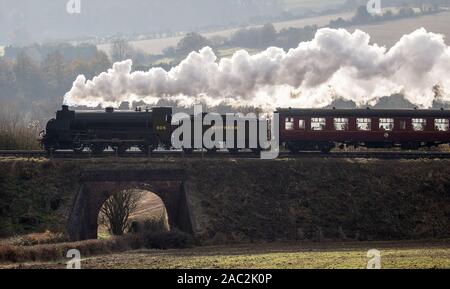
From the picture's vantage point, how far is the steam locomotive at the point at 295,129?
59594 mm

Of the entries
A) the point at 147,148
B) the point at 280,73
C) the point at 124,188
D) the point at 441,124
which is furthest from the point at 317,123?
the point at 124,188

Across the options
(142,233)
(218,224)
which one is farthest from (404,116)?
(142,233)

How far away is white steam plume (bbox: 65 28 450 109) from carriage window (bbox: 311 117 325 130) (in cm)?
519

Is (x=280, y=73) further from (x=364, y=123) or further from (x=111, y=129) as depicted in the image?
(x=111, y=129)

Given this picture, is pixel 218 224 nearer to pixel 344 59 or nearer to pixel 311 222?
pixel 311 222

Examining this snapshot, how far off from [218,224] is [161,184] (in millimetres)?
6123

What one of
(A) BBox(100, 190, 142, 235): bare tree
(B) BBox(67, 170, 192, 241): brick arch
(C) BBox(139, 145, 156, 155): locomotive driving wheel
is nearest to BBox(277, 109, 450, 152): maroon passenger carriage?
(C) BBox(139, 145, 156, 155): locomotive driving wheel

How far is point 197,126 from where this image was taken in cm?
6003

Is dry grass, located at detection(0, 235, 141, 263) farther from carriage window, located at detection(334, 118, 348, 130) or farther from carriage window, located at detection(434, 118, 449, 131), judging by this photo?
carriage window, located at detection(434, 118, 449, 131)

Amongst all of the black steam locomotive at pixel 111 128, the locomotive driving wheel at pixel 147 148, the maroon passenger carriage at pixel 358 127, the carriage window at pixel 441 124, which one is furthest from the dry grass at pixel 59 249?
the carriage window at pixel 441 124

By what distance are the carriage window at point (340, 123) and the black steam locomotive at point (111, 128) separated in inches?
515

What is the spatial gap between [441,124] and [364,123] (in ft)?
20.2
